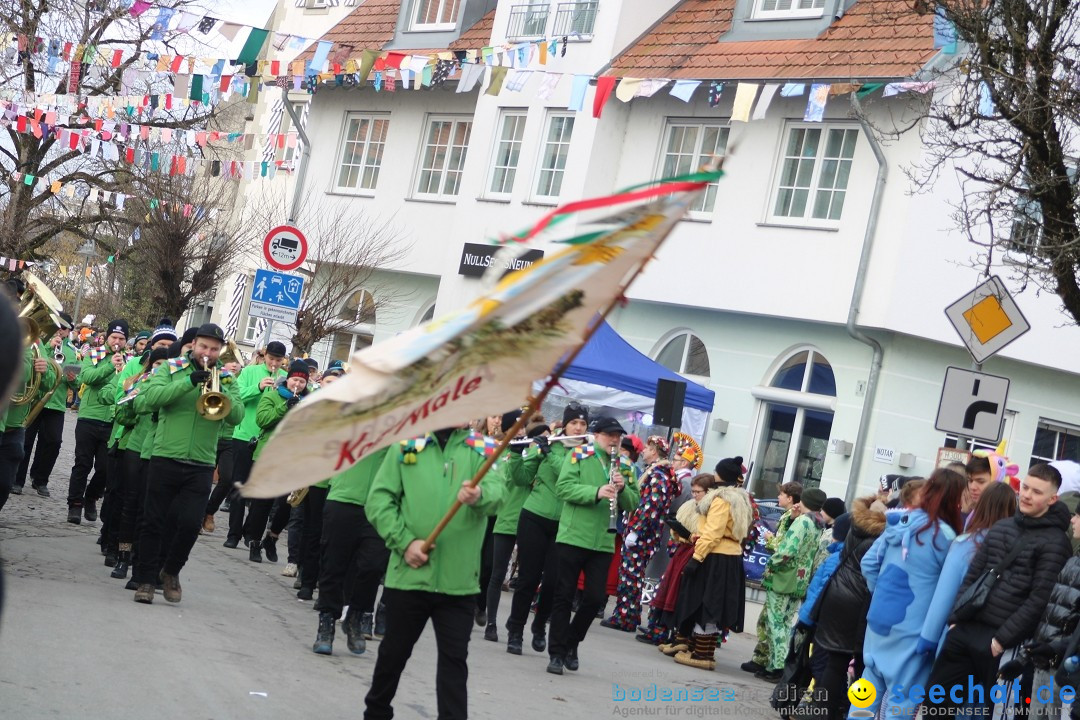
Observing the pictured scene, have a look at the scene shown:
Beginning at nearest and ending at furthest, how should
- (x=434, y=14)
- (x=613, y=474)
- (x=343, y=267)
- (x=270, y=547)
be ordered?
(x=613, y=474) < (x=270, y=547) < (x=343, y=267) < (x=434, y=14)

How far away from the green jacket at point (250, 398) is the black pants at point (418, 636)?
8615 mm

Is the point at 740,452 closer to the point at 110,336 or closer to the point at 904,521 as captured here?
the point at 110,336

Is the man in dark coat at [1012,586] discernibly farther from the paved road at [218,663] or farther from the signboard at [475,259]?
the signboard at [475,259]

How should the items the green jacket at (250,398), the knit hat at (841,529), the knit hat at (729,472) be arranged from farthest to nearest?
the green jacket at (250,398) → the knit hat at (729,472) → the knit hat at (841,529)

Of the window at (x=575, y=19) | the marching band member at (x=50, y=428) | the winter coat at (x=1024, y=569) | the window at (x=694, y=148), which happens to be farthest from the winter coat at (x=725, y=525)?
the window at (x=575, y=19)

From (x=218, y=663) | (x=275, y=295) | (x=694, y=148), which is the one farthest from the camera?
(x=694, y=148)

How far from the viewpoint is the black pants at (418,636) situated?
6.75m

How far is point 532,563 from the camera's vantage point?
11352mm

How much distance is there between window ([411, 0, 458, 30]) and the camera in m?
29.0

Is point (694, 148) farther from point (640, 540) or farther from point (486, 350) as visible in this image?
point (486, 350)

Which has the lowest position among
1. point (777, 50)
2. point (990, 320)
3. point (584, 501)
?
point (584, 501)

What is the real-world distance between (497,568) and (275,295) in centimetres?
576

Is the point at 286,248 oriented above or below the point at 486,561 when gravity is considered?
above

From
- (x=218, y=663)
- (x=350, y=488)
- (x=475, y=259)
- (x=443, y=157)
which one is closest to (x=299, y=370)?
(x=350, y=488)
